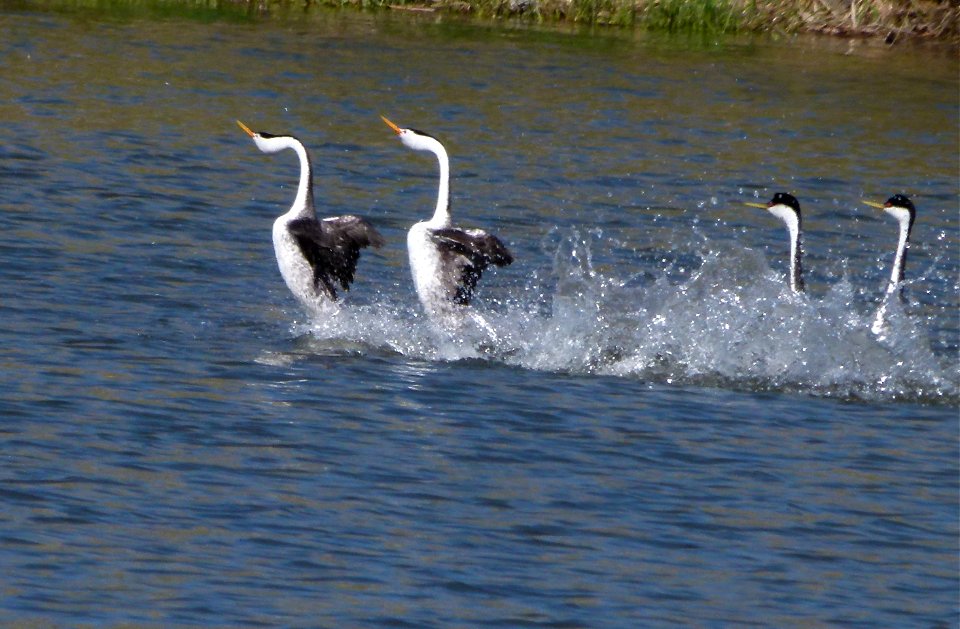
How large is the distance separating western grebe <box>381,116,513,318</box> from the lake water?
0.24 metres

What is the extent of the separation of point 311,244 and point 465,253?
3.05 feet

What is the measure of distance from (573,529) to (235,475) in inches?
57.0

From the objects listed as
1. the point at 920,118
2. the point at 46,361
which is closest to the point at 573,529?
the point at 46,361

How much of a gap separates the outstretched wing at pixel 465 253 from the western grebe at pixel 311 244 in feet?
1.38

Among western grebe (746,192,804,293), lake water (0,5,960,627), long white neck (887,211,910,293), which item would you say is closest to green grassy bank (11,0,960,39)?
lake water (0,5,960,627)

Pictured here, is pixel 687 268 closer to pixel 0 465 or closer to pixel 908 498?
pixel 908 498

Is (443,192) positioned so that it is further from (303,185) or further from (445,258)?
(303,185)

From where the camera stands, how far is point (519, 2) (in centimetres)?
→ 2820

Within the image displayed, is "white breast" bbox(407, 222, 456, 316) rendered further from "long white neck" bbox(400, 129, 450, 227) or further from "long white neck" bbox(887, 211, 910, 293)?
"long white neck" bbox(887, 211, 910, 293)

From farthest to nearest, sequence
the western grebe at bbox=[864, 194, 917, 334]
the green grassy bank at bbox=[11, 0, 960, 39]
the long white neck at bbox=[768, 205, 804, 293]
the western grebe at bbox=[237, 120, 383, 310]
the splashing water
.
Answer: the green grassy bank at bbox=[11, 0, 960, 39] → the long white neck at bbox=[768, 205, 804, 293] → the western grebe at bbox=[237, 120, 383, 310] → the western grebe at bbox=[864, 194, 917, 334] → the splashing water

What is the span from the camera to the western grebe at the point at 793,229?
36.3 ft

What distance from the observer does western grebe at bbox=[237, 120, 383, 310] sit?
10.9m

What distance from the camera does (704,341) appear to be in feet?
34.3

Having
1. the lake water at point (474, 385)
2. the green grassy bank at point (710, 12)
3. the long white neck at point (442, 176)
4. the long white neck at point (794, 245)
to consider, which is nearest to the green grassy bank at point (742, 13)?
the green grassy bank at point (710, 12)
